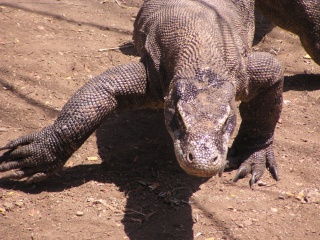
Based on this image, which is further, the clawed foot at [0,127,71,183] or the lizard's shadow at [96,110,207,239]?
the clawed foot at [0,127,71,183]

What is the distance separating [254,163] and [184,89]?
58.7 inches

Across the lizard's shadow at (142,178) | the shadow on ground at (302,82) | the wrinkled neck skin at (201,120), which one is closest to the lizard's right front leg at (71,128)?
the lizard's shadow at (142,178)

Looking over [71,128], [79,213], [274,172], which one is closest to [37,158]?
[71,128]

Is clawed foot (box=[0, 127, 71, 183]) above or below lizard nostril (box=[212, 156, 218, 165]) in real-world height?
below

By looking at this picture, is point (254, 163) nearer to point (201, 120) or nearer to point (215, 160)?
point (201, 120)

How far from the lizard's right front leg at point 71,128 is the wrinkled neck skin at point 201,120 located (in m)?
0.63

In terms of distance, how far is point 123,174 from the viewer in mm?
4520

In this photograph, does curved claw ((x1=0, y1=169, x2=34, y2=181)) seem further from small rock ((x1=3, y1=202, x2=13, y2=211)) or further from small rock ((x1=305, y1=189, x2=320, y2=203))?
small rock ((x1=305, y1=189, x2=320, y2=203))

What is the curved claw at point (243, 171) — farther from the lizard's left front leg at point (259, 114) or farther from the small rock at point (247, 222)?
the small rock at point (247, 222)

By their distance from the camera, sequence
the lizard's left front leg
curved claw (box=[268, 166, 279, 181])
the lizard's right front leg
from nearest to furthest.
Result: the lizard's right front leg < the lizard's left front leg < curved claw (box=[268, 166, 279, 181])

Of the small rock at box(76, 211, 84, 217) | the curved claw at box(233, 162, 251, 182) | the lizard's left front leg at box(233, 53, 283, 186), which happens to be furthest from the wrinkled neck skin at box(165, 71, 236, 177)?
the curved claw at box(233, 162, 251, 182)

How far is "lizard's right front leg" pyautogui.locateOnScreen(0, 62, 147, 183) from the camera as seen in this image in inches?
165

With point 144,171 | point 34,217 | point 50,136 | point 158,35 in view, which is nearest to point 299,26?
point 158,35

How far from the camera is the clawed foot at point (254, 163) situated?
15.4 ft
